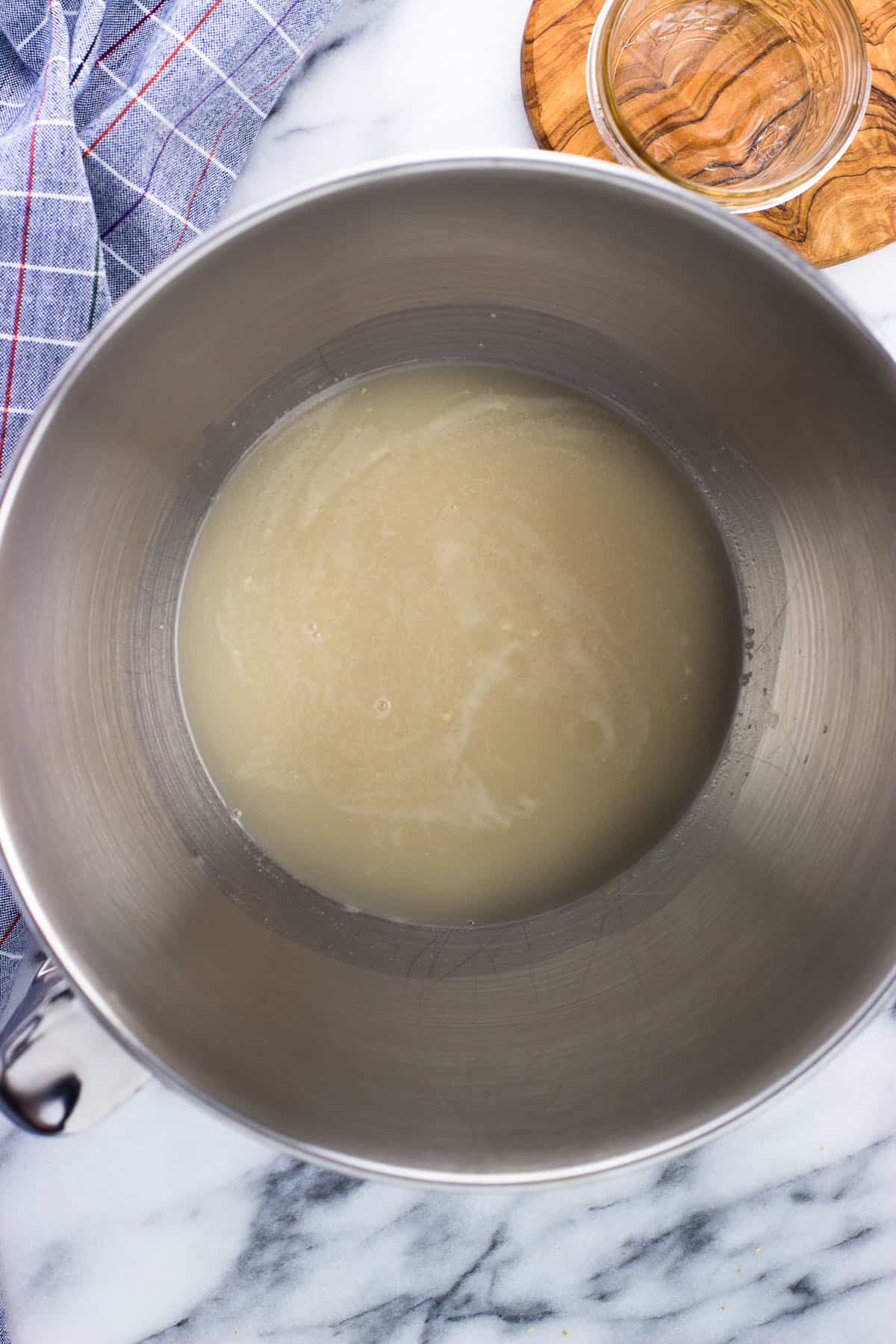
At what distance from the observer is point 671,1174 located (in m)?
0.76

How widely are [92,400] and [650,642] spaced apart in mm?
386

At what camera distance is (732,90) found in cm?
70

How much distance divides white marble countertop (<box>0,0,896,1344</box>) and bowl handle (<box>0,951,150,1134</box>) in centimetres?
18

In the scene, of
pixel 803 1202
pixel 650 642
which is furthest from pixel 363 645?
pixel 803 1202

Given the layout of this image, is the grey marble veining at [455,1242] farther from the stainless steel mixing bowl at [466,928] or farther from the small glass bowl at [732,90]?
the small glass bowl at [732,90]

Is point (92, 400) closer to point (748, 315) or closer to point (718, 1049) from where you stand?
point (748, 315)

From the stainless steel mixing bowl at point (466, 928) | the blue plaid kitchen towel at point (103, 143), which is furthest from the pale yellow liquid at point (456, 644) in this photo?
the blue plaid kitchen towel at point (103, 143)

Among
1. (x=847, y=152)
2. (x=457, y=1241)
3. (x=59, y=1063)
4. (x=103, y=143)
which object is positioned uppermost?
(x=103, y=143)

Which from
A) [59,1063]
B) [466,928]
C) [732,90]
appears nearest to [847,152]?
[732,90]

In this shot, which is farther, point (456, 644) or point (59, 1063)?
point (456, 644)

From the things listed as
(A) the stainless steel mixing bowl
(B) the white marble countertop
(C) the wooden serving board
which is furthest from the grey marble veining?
(C) the wooden serving board

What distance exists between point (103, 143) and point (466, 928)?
0.57 metres

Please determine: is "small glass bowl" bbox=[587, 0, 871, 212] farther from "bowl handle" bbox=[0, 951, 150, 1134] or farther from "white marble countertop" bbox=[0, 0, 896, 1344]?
"bowl handle" bbox=[0, 951, 150, 1134]

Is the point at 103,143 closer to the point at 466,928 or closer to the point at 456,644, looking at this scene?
the point at 456,644
